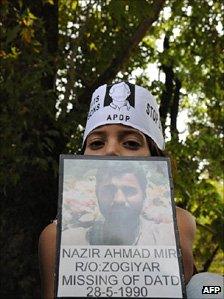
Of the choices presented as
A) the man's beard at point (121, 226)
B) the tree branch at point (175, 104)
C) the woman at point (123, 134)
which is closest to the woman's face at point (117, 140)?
the woman at point (123, 134)

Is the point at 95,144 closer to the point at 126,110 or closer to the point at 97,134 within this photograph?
the point at 97,134

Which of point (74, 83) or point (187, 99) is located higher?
point (187, 99)

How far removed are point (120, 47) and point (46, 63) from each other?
8.35ft

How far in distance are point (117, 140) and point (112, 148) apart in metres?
0.07

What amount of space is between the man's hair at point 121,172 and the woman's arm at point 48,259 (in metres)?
0.40

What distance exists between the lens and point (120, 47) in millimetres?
7414

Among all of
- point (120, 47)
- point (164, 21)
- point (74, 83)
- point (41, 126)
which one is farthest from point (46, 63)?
point (164, 21)

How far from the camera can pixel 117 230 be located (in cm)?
173

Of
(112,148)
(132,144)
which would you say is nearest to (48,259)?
(112,148)

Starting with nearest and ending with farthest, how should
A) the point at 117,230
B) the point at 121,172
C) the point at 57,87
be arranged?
1. the point at 117,230
2. the point at 121,172
3. the point at 57,87

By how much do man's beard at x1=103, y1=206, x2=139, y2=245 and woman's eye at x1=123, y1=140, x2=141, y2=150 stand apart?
608mm

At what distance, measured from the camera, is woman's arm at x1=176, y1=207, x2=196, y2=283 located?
218 centimetres

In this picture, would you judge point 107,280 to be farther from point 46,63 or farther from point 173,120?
point 173,120

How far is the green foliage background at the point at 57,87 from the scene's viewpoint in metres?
4.88
